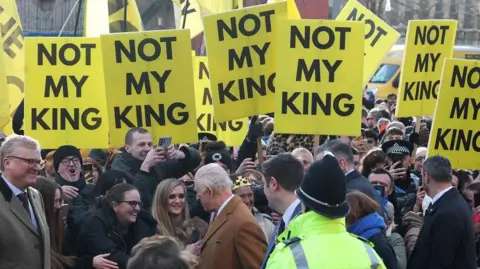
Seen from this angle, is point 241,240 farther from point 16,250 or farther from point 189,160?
point 189,160

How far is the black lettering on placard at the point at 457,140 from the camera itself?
1007 centimetres

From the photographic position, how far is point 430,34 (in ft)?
42.4

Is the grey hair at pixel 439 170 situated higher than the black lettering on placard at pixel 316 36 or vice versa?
the black lettering on placard at pixel 316 36

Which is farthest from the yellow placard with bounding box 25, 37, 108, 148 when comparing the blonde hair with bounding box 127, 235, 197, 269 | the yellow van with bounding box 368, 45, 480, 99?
the yellow van with bounding box 368, 45, 480, 99

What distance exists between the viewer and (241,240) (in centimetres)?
635

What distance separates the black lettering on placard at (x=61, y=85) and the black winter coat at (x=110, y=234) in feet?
10.5

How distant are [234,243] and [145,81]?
12.7ft

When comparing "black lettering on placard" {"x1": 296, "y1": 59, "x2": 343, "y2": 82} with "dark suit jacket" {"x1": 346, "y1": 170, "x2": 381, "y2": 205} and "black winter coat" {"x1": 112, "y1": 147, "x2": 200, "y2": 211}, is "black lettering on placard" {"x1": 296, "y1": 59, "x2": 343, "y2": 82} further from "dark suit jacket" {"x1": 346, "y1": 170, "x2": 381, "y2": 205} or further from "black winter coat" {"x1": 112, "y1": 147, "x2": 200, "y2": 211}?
→ "dark suit jacket" {"x1": 346, "y1": 170, "x2": 381, "y2": 205}

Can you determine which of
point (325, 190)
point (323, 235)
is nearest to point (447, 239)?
point (325, 190)

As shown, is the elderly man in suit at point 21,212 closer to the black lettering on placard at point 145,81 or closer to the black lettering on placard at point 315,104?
the black lettering on placard at point 145,81

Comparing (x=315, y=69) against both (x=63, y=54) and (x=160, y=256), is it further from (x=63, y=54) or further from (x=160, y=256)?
(x=160, y=256)

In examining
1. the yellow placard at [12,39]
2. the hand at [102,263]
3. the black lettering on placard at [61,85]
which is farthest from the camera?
the yellow placard at [12,39]

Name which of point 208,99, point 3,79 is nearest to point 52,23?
point 208,99

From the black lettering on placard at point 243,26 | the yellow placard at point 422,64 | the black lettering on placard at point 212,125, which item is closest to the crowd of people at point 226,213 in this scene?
the black lettering on placard at point 243,26
